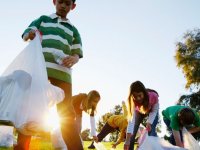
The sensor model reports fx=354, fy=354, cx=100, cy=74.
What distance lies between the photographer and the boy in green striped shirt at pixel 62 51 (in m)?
3.41

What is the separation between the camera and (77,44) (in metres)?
→ 3.73

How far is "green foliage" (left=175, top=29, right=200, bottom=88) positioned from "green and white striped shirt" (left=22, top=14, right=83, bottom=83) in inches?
970

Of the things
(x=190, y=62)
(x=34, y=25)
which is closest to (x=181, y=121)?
(x=34, y=25)

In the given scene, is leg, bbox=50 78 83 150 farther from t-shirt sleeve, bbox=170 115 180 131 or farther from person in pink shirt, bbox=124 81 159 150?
t-shirt sleeve, bbox=170 115 180 131

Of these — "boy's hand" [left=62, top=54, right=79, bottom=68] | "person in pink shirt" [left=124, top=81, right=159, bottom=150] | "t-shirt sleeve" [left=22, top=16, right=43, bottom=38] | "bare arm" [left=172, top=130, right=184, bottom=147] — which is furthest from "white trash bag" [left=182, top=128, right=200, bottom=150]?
"t-shirt sleeve" [left=22, top=16, right=43, bottom=38]

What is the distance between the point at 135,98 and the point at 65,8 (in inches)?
97.2

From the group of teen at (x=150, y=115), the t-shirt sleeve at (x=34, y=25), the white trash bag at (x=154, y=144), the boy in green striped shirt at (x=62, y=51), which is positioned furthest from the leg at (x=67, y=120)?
the group of teen at (x=150, y=115)

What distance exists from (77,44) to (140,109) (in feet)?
8.20

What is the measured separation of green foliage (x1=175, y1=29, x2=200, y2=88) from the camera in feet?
90.4

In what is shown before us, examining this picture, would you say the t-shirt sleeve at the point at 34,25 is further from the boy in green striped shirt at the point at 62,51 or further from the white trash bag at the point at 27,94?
the white trash bag at the point at 27,94

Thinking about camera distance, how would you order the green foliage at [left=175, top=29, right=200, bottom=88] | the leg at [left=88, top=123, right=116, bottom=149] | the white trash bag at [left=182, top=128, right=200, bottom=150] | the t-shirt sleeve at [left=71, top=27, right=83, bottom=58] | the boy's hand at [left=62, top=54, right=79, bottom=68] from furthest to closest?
the green foliage at [left=175, top=29, right=200, bottom=88], the leg at [left=88, top=123, right=116, bottom=149], the white trash bag at [left=182, top=128, right=200, bottom=150], the t-shirt sleeve at [left=71, top=27, right=83, bottom=58], the boy's hand at [left=62, top=54, right=79, bottom=68]

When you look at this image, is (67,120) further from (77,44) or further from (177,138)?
(177,138)

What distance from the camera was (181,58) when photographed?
2866 centimetres

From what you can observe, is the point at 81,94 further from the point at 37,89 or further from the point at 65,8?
the point at 37,89
